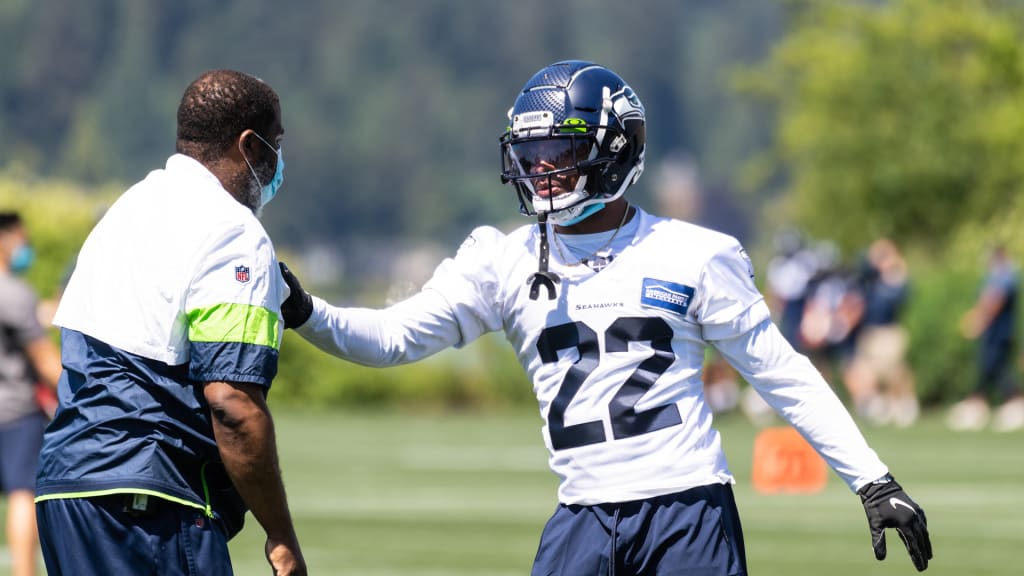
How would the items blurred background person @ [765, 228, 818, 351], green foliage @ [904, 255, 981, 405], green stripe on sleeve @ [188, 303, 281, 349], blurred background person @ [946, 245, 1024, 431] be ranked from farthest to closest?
green foliage @ [904, 255, 981, 405] → blurred background person @ [765, 228, 818, 351] → blurred background person @ [946, 245, 1024, 431] → green stripe on sleeve @ [188, 303, 281, 349]

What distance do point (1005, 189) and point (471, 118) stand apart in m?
109

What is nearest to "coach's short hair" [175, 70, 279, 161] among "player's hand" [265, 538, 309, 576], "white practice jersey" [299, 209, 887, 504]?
"white practice jersey" [299, 209, 887, 504]

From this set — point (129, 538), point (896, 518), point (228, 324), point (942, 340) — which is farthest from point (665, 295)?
point (942, 340)

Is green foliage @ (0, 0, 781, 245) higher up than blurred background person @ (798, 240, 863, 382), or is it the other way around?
green foliage @ (0, 0, 781, 245)

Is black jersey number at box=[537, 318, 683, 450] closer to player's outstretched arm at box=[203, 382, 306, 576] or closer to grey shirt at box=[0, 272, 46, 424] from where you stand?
player's outstretched arm at box=[203, 382, 306, 576]

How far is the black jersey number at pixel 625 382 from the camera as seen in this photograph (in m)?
5.02

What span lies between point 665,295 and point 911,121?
37283mm

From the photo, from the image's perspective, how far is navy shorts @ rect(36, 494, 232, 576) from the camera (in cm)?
446

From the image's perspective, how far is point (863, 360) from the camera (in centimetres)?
2222

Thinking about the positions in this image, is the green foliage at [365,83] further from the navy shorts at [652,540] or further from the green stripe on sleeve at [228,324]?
the green stripe on sleeve at [228,324]

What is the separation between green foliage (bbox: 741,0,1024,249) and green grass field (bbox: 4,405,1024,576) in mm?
19417

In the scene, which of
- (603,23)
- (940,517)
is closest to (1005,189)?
(940,517)

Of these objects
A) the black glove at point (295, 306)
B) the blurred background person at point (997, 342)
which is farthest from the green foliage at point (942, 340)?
the black glove at point (295, 306)

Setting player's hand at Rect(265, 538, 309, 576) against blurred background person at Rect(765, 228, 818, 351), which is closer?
player's hand at Rect(265, 538, 309, 576)
